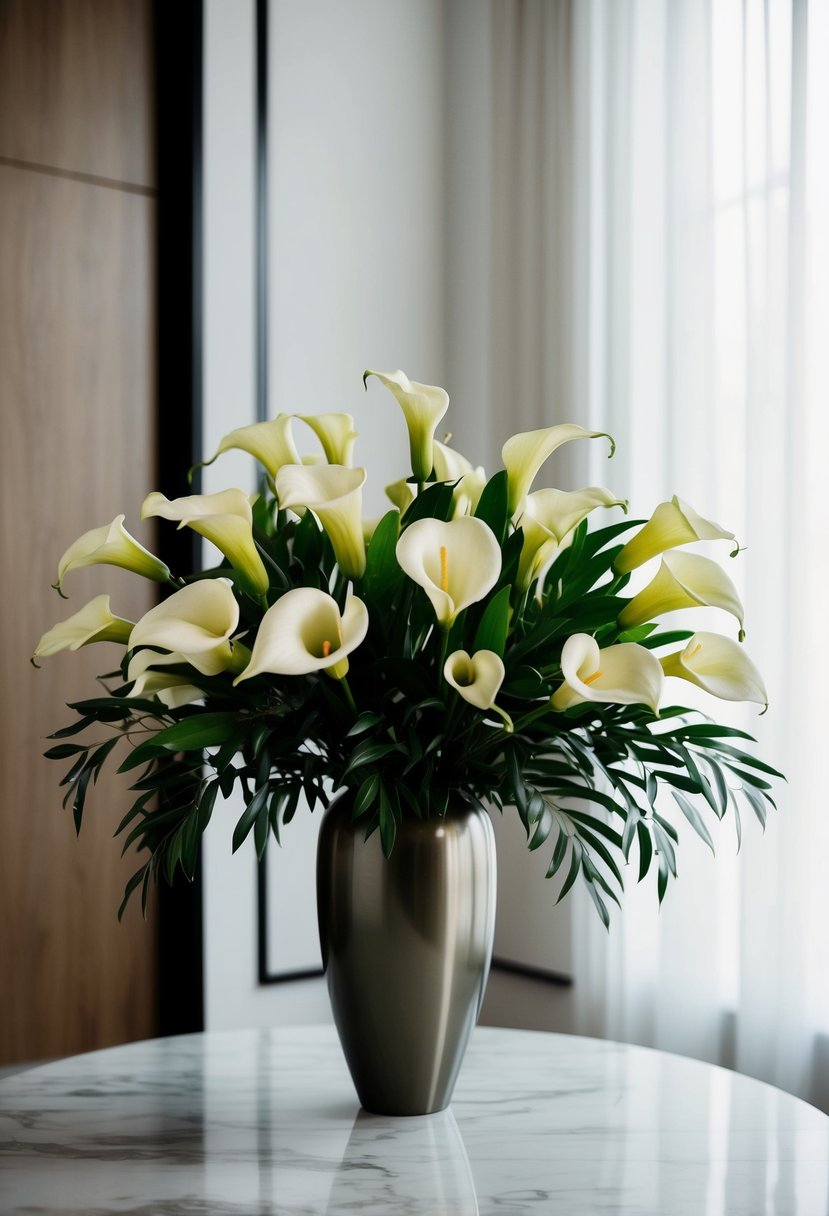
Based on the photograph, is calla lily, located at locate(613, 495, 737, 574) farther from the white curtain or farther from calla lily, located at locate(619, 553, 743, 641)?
the white curtain

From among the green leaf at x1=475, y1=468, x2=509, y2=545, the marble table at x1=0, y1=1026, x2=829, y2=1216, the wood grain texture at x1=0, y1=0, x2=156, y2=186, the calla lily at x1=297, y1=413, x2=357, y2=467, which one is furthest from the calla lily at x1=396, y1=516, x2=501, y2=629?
the wood grain texture at x1=0, y1=0, x2=156, y2=186

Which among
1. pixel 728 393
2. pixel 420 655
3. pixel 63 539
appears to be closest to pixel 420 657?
pixel 420 655

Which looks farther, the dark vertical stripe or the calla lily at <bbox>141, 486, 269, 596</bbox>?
the dark vertical stripe

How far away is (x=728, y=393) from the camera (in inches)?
80.4

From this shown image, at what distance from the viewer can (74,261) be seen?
7.50ft

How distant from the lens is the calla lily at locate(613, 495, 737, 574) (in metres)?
1.04

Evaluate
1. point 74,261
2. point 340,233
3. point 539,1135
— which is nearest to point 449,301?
point 340,233

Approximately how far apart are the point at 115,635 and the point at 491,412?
1.55 m

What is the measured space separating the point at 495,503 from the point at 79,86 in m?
1.66

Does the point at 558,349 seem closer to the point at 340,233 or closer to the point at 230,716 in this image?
the point at 340,233

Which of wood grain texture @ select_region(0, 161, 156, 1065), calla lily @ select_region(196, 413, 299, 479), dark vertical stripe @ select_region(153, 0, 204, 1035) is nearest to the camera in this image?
calla lily @ select_region(196, 413, 299, 479)

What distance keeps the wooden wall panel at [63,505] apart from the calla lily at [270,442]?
1.19 meters

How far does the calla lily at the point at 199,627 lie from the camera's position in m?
0.97

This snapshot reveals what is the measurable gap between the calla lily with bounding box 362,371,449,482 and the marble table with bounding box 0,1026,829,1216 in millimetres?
612
